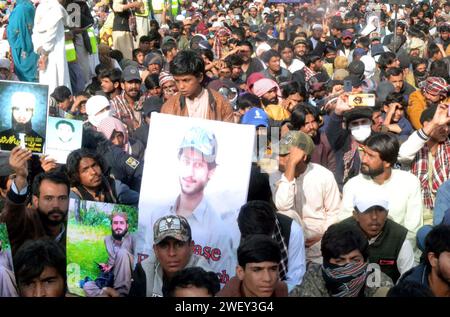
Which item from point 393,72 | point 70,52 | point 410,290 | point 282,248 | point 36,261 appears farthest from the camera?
point 70,52

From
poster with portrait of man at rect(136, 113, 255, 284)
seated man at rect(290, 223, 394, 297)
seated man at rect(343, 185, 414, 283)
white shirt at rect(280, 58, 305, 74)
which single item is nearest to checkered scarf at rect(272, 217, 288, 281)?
poster with portrait of man at rect(136, 113, 255, 284)

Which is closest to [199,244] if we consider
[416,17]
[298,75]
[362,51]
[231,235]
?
[231,235]

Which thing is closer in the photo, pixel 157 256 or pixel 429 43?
pixel 157 256

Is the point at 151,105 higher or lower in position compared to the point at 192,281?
higher

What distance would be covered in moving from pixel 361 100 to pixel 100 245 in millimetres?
3014

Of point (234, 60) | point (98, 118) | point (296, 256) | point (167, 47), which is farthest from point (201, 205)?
point (167, 47)

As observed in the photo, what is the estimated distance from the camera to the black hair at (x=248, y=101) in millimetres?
8594

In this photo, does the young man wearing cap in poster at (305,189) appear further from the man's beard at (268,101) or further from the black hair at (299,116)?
the man's beard at (268,101)

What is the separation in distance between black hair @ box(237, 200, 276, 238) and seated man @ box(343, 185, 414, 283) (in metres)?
0.56

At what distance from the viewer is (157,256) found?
16.6 ft

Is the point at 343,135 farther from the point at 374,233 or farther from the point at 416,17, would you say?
the point at 416,17

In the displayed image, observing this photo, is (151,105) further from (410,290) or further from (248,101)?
(410,290)

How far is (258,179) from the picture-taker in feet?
19.6
